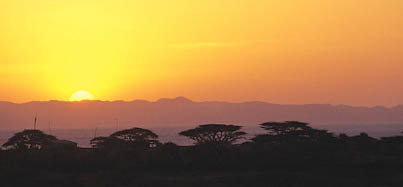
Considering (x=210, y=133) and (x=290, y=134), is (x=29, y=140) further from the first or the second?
(x=290, y=134)

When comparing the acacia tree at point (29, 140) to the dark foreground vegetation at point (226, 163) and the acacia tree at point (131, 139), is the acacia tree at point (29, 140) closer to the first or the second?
the acacia tree at point (131, 139)

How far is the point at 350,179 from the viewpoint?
57312 mm

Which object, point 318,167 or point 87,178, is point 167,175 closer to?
point 87,178

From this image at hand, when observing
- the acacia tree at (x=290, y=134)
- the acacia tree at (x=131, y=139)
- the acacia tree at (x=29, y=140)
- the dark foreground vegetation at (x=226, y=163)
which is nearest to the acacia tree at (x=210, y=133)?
the dark foreground vegetation at (x=226, y=163)

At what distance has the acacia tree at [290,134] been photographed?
81.9m

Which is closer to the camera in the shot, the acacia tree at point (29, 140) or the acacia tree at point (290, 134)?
the acacia tree at point (290, 134)

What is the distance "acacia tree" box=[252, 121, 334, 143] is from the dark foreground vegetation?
0.11 meters

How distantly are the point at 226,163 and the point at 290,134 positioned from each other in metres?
18.1

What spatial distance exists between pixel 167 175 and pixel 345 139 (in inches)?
1045

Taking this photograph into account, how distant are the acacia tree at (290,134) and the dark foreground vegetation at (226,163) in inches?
4.5

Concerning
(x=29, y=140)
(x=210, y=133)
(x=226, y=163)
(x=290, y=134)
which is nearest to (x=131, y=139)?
(x=210, y=133)

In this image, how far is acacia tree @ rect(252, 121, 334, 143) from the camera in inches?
3226

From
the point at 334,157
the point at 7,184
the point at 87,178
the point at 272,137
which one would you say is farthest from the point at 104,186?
the point at 272,137

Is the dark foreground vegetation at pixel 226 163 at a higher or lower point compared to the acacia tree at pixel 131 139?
lower
